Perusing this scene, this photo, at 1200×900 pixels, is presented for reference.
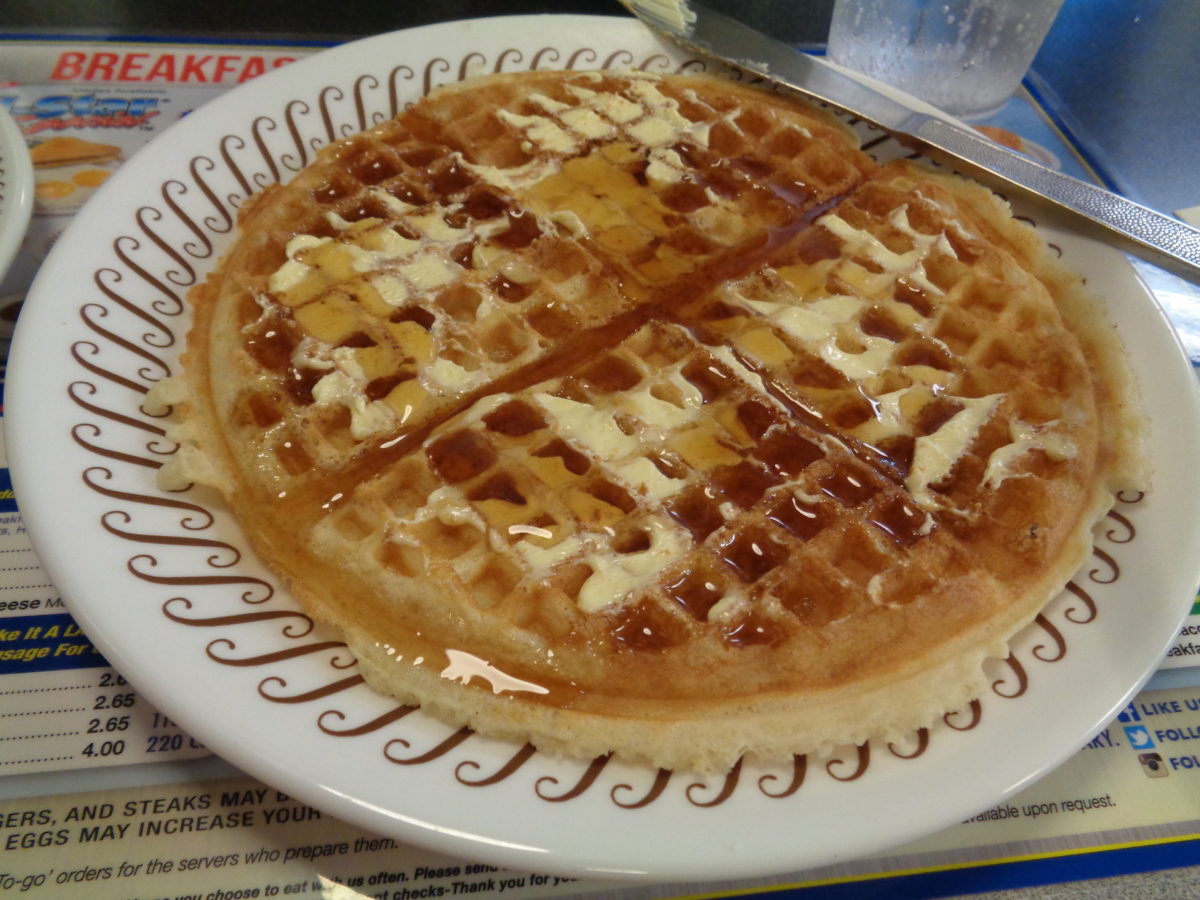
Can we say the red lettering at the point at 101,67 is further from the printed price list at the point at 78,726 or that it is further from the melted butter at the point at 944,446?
the melted butter at the point at 944,446

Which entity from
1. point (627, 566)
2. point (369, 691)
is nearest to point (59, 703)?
point (369, 691)

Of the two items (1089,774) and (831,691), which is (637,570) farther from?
(1089,774)

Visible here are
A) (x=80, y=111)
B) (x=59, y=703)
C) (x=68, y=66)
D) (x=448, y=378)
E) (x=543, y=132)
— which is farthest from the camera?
(x=68, y=66)

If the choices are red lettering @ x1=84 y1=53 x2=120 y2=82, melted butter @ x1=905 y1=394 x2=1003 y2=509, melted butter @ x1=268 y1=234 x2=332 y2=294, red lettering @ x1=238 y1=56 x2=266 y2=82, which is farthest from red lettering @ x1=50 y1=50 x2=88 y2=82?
melted butter @ x1=905 y1=394 x2=1003 y2=509

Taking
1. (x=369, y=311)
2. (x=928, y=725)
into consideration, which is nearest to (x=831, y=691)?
(x=928, y=725)

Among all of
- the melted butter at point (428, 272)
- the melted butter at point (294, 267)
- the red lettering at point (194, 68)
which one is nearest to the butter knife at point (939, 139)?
the melted butter at point (428, 272)

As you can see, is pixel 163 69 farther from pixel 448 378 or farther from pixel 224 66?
pixel 448 378

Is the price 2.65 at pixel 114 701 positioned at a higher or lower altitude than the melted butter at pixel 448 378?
lower
